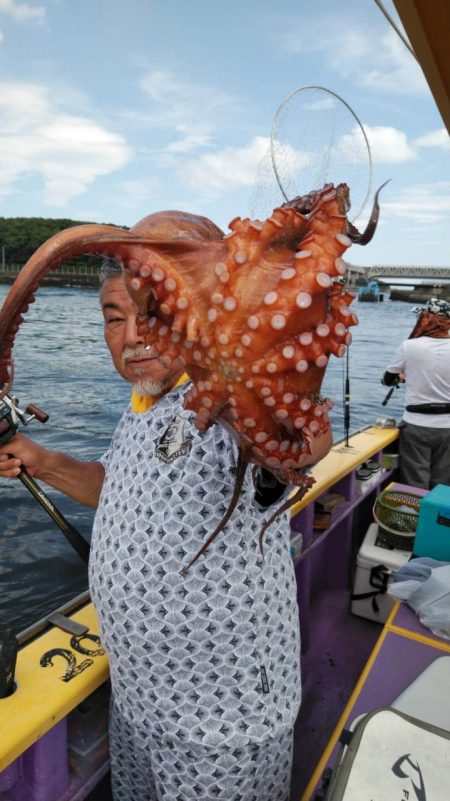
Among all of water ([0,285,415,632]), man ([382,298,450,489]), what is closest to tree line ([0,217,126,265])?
water ([0,285,415,632])

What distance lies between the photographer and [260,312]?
94 cm

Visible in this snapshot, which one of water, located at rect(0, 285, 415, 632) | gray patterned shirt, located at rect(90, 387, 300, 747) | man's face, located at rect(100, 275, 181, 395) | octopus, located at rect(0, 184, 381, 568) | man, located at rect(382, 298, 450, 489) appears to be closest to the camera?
octopus, located at rect(0, 184, 381, 568)

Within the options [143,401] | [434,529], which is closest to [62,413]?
[434,529]

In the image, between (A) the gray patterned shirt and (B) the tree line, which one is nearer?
(A) the gray patterned shirt

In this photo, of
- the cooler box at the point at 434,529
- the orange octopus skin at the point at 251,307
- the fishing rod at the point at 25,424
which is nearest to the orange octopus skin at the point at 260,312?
the orange octopus skin at the point at 251,307

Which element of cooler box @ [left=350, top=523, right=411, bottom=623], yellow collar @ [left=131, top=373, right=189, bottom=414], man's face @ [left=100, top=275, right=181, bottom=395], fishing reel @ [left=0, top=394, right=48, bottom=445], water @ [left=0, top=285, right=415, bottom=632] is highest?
man's face @ [left=100, top=275, right=181, bottom=395]

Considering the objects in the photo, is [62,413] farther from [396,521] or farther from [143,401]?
[143,401]

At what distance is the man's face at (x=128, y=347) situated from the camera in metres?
1.94

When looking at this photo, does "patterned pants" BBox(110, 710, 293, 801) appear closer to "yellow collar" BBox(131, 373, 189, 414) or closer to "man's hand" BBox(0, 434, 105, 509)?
"man's hand" BBox(0, 434, 105, 509)

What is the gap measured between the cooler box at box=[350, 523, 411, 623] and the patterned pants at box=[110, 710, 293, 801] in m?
2.57

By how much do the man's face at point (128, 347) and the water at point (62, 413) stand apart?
33cm

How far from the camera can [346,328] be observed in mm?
1002

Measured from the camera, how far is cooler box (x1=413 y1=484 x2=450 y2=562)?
358 centimetres

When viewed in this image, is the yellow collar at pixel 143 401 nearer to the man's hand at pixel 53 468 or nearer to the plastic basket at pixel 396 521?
the man's hand at pixel 53 468
